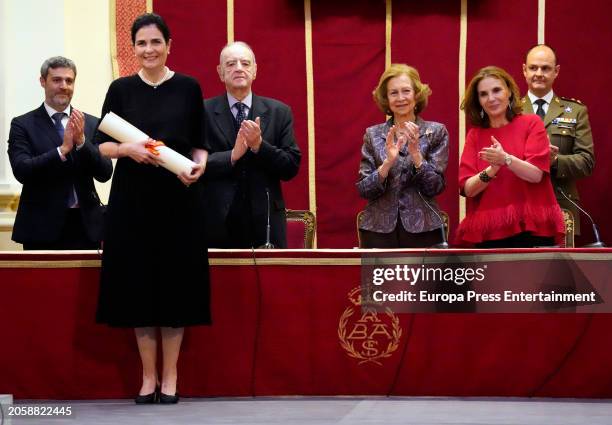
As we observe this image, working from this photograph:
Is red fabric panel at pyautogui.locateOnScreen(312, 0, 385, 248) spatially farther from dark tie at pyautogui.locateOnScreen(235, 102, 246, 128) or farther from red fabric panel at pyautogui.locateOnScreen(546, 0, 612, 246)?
dark tie at pyautogui.locateOnScreen(235, 102, 246, 128)

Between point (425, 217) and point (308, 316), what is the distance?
72cm

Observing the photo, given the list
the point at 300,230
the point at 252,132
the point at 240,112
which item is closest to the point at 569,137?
the point at 300,230

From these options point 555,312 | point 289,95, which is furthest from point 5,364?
point 289,95

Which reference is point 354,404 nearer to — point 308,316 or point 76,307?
point 308,316

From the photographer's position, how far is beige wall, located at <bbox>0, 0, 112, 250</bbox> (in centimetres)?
558

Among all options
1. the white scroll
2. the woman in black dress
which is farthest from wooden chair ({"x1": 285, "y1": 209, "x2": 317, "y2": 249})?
the white scroll

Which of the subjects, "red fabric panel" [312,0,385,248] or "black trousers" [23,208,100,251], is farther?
"red fabric panel" [312,0,385,248]

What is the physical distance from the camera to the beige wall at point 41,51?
220 inches

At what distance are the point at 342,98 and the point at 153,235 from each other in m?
2.39

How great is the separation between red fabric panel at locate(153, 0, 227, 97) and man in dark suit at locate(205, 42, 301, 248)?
4.80ft

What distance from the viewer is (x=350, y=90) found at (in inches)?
231

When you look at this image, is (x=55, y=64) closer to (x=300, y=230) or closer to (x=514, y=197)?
(x=300, y=230)

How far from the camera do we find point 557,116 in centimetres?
498

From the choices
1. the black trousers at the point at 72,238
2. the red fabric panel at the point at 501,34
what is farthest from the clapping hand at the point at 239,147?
the red fabric panel at the point at 501,34
